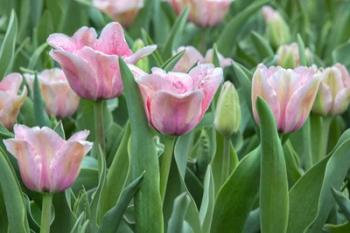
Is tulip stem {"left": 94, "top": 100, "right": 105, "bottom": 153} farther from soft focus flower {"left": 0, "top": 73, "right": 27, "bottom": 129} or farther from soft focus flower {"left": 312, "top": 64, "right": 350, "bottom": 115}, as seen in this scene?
soft focus flower {"left": 312, "top": 64, "right": 350, "bottom": 115}

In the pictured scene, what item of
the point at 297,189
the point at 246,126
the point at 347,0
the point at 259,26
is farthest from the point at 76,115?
the point at 347,0

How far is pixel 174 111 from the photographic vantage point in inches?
33.0

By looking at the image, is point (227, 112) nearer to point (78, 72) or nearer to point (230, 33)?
point (78, 72)

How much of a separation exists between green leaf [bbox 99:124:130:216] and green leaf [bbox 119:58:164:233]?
98 mm

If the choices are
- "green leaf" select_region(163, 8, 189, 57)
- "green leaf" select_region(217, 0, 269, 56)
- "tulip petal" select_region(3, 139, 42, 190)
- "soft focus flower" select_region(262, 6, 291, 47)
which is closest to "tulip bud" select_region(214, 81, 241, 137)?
"tulip petal" select_region(3, 139, 42, 190)

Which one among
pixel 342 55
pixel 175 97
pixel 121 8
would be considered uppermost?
pixel 175 97

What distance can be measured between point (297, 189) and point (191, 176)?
150mm

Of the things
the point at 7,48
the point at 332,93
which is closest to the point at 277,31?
the point at 332,93

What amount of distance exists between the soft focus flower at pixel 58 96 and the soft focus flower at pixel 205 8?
37 centimetres

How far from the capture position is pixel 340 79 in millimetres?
1149

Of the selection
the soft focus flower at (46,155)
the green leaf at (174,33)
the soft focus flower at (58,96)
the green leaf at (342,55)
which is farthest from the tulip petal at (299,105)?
the green leaf at (342,55)

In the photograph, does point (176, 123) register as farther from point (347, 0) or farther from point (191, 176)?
point (347, 0)

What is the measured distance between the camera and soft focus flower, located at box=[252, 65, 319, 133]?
3.10 ft

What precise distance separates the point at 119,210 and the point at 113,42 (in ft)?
0.71
